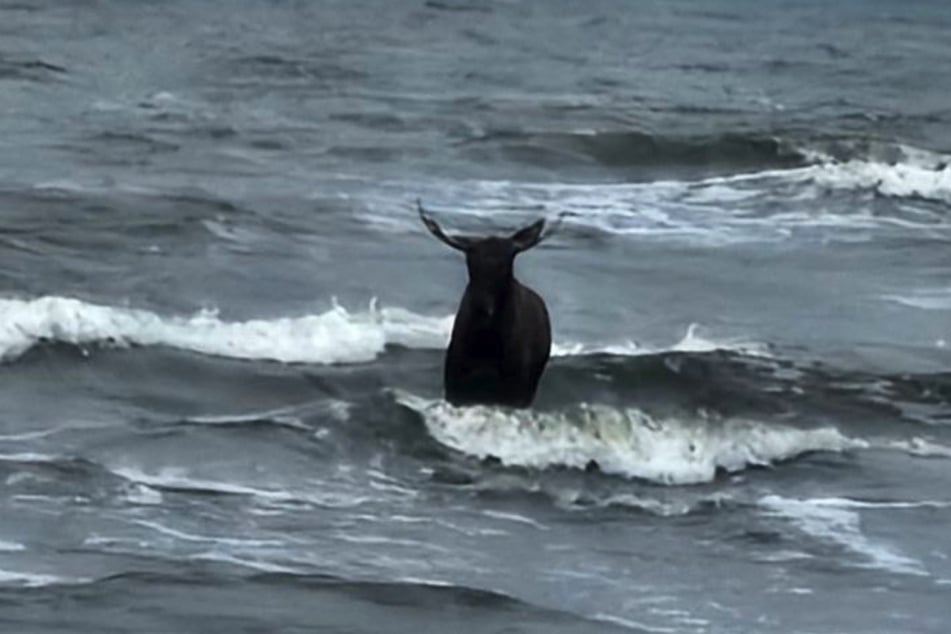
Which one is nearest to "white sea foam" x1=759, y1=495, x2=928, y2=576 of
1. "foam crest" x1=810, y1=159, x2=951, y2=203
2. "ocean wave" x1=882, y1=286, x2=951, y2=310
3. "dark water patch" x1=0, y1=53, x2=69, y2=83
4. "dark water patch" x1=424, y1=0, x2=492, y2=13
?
"ocean wave" x1=882, y1=286, x2=951, y2=310

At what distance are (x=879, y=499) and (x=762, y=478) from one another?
2.40 feet

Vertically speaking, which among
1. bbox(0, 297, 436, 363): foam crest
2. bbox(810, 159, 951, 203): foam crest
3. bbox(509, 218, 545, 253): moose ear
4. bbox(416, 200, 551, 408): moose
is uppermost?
bbox(509, 218, 545, 253): moose ear

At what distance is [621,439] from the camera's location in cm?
1492

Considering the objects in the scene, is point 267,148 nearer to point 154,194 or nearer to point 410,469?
point 154,194

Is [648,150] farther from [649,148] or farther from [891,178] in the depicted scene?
[891,178]

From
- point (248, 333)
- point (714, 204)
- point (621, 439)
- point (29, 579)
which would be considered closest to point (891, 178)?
point (714, 204)

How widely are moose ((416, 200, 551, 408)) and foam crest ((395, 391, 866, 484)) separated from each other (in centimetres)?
14

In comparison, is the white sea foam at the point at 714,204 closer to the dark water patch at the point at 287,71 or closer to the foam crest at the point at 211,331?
the foam crest at the point at 211,331

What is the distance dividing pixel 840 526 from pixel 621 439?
6.71 ft

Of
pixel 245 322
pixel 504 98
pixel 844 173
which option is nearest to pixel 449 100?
pixel 504 98

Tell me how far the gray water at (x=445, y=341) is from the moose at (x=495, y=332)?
182mm

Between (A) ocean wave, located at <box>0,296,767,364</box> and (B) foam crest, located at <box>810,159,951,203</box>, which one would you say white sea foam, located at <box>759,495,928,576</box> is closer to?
(A) ocean wave, located at <box>0,296,767,364</box>

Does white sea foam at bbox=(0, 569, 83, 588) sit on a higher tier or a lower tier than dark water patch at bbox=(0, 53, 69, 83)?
higher

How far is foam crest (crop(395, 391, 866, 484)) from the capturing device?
14.4 metres
